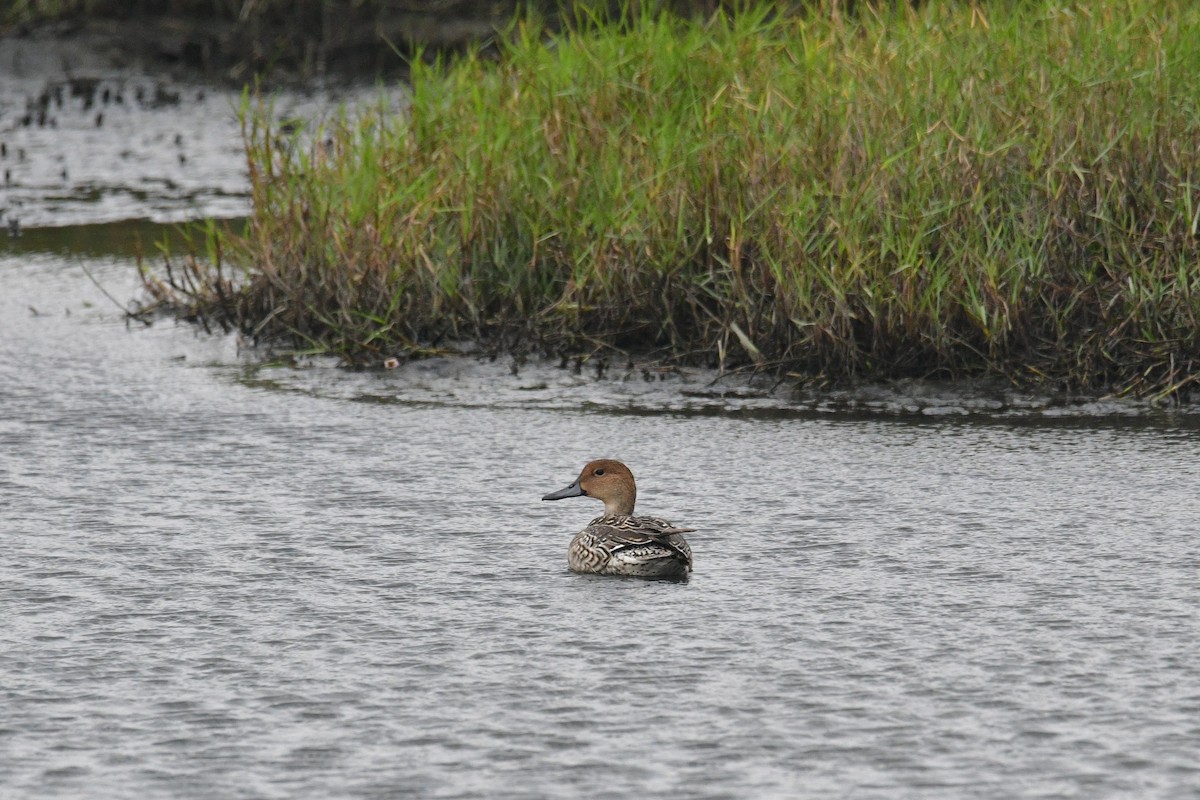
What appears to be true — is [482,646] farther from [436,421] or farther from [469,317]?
[469,317]

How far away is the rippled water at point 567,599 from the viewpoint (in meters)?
4.51

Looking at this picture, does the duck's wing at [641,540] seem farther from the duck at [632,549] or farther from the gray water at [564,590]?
the gray water at [564,590]

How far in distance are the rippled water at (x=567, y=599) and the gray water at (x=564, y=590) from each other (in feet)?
0.05

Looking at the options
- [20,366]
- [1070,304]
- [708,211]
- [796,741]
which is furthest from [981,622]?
[20,366]

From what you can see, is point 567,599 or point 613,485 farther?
point 613,485

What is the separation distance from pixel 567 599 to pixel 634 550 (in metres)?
0.30

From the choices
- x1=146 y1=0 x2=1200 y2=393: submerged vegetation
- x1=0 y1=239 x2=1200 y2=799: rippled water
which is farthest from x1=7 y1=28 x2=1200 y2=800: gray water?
x1=146 y1=0 x2=1200 y2=393: submerged vegetation

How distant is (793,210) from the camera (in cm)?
845

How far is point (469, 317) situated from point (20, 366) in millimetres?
2101

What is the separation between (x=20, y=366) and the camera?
9.18 m

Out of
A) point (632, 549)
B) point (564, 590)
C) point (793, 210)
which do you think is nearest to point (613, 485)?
point (632, 549)

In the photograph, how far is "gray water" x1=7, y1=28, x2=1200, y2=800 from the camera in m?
4.52

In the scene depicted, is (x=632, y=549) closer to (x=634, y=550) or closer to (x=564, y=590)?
(x=634, y=550)

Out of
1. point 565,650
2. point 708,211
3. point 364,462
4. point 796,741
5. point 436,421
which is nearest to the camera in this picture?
point 796,741
